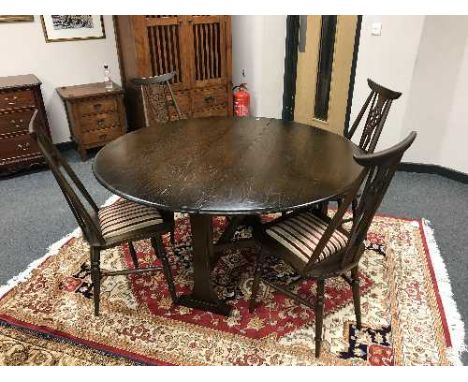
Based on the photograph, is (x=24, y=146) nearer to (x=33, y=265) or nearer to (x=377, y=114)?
(x=33, y=265)

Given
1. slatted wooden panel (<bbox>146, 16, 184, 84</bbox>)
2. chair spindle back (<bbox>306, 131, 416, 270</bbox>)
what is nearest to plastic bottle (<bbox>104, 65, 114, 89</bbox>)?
slatted wooden panel (<bbox>146, 16, 184, 84</bbox>)

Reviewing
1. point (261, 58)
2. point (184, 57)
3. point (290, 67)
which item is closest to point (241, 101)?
point (261, 58)

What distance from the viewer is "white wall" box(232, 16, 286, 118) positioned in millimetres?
4090

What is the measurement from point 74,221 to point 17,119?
4.00ft

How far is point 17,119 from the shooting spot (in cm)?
343

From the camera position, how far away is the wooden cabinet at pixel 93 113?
367 cm

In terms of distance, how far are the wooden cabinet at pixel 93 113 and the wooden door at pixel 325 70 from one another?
2.04 meters

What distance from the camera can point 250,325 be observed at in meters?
1.97

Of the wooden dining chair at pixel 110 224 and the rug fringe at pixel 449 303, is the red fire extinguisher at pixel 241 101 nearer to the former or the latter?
the rug fringe at pixel 449 303

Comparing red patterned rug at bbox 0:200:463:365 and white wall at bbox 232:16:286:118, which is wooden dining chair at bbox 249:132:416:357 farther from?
white wall at bbox 232:16:286:118

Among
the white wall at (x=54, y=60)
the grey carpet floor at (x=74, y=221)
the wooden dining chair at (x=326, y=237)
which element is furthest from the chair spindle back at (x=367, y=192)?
the white wall at (x=54, y=60)

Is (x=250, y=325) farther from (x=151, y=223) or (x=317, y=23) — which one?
(x=317, y=23)

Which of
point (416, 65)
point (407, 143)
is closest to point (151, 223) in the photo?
point (407, 143)
